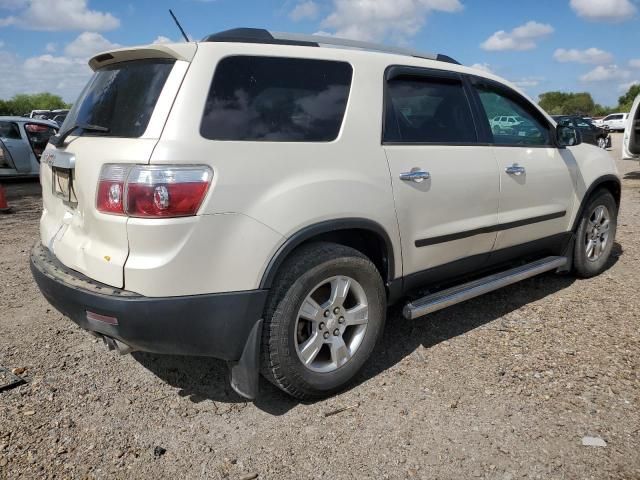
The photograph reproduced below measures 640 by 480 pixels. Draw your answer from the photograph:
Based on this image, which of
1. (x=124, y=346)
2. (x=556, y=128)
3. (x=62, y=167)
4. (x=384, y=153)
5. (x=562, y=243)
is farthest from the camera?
(x=562, y=243)

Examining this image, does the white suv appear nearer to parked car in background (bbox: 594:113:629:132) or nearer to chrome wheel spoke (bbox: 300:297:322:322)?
chrome wheel spoke (bbox: 300:297:322:322)

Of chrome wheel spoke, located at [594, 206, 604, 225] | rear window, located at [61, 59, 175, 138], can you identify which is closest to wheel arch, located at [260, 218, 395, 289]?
rear window, located at [61, 59, 175, 138]

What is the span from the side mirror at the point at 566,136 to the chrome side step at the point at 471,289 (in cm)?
94

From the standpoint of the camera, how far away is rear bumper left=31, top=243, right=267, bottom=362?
2412 millimetres

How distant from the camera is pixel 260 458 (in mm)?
2535

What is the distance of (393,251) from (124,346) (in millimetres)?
Answer: 1560

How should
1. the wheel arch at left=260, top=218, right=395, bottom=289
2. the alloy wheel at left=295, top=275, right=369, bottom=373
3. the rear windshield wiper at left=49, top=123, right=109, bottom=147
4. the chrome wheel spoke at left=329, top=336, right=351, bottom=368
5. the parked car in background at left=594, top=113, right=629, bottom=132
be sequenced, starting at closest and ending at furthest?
the wheel arch at left=260, top=218, right=395, bottom=289 → the rear windshield wiper at left=49, top=123, right=109, bottom=147 → the alloy wheel at left=295, top=275, right=369, bottom=373 → the chrome wheel spoke at left=329, top=336, right=351, bottom=368 → the parked car in background at left=594, top=113, right=629, bottom=132

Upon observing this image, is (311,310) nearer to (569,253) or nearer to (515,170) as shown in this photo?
(515,170)

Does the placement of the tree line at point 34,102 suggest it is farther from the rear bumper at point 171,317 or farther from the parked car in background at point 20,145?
the rear bumper at point 171,317

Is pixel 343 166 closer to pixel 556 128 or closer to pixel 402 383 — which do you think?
pixel 402 383

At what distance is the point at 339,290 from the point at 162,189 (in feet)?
3.68

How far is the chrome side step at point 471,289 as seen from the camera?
3295mm

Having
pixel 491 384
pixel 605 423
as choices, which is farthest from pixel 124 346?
pixel 605 423

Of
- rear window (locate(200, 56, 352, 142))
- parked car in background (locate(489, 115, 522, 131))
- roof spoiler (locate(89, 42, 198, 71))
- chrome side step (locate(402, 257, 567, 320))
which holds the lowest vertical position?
chrome side step (locate(402, 257, 567, 320))
